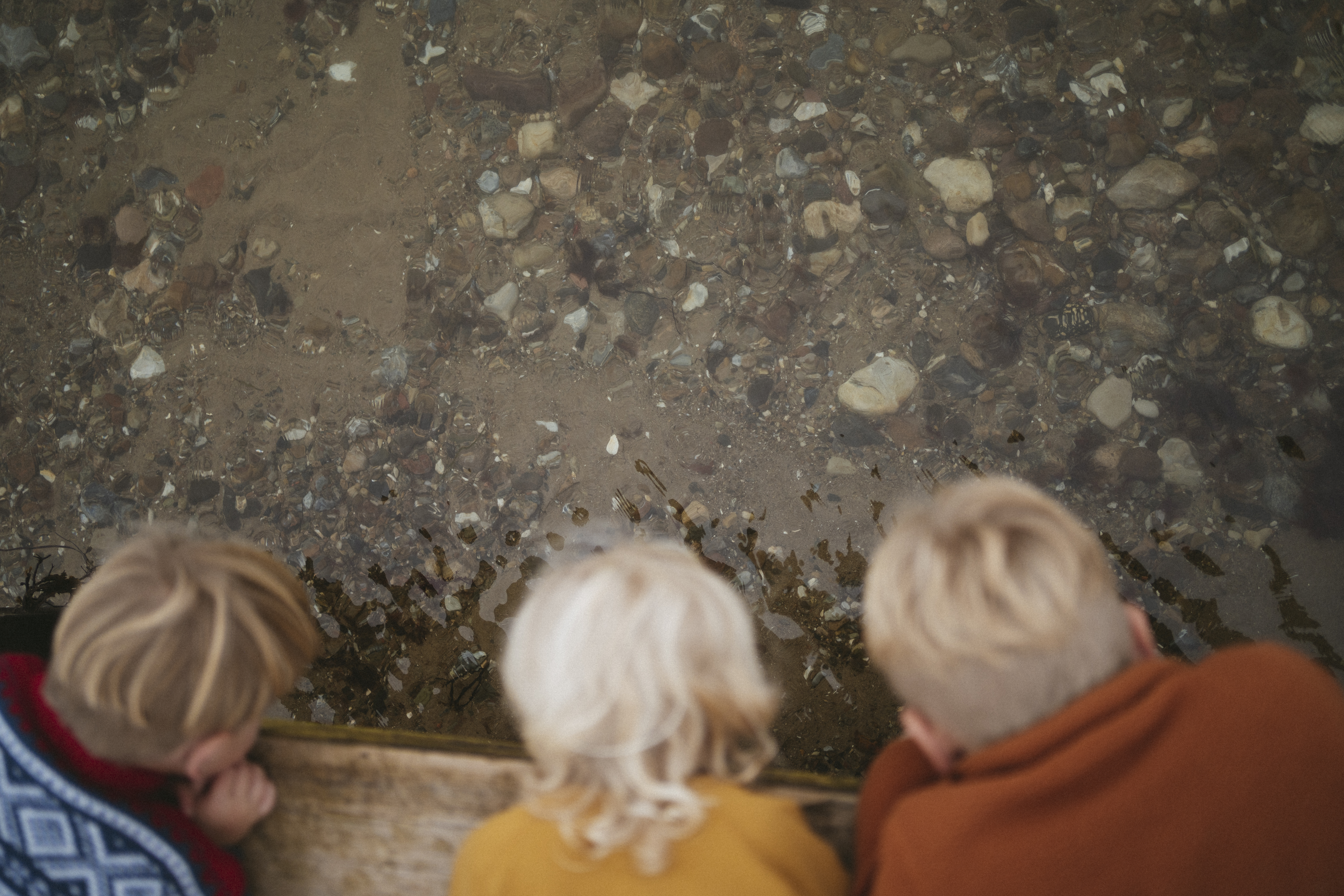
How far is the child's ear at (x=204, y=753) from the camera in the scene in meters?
1.27

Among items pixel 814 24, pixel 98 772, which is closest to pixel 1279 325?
pixel 814 24

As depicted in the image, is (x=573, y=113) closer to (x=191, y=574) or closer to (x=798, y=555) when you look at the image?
(x=798, y=555)

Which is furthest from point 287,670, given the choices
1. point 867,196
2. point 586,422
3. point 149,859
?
point 867,196

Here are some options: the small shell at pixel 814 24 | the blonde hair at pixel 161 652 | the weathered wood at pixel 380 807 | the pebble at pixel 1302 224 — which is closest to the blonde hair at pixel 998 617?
the weathered wood at pixel 380 807

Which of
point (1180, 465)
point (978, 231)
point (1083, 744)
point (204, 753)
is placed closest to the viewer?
point (1083, 744)

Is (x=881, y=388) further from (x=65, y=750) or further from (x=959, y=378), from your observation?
(x=65, y=750)

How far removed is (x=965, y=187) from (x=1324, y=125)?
99 centimetres

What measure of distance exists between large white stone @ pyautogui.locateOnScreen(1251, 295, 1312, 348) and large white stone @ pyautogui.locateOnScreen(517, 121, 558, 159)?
Result: 2082 millimetres

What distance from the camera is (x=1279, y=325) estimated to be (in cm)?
207

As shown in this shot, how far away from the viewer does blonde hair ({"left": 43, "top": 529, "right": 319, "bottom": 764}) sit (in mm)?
1169

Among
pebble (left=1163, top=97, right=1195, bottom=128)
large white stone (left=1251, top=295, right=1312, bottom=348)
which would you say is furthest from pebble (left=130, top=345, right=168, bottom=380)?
large white stone (left=1251, top=295, right=1312, bottom=348)

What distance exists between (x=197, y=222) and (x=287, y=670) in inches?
70.3

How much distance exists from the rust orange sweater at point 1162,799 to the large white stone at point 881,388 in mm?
1153

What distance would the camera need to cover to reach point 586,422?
A: 2197 mm
